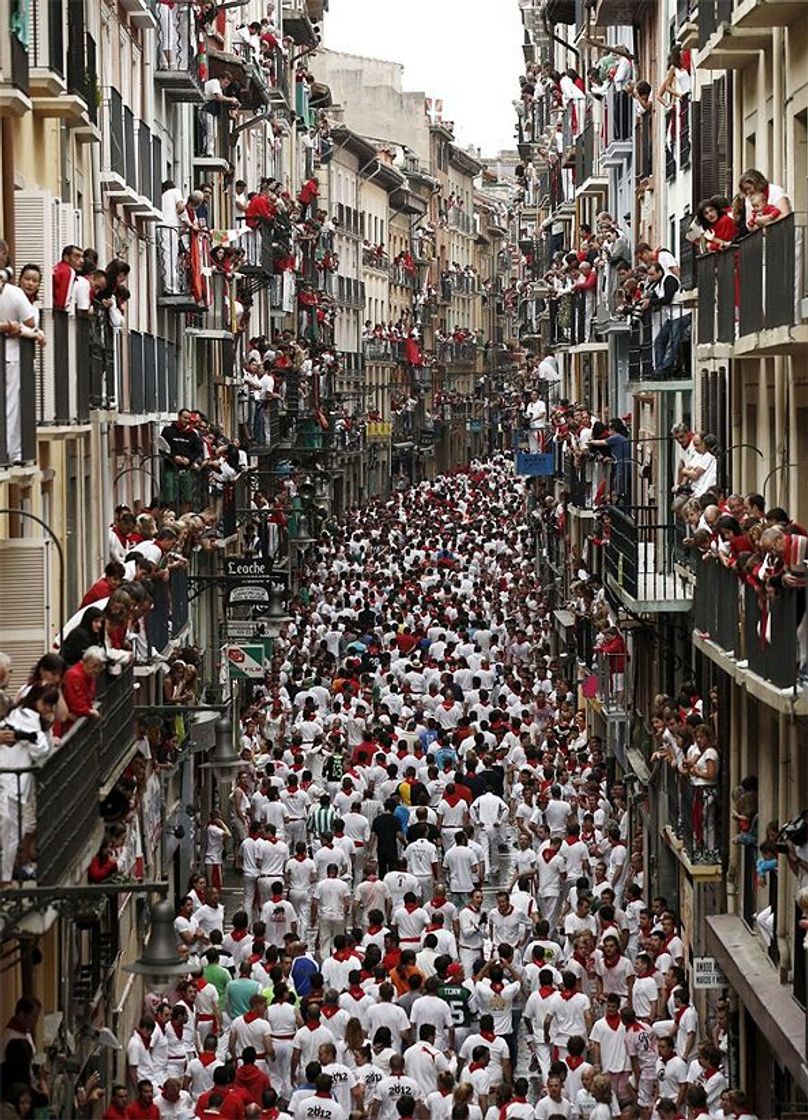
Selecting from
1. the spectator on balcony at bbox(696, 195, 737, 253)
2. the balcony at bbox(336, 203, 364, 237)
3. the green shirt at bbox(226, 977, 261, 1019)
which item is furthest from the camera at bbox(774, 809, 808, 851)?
the balcony at bbox(336, 203, 364, 237)

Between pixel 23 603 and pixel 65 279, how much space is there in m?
2.70

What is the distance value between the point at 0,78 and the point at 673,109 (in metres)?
15.5

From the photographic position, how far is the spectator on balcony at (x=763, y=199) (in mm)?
20109

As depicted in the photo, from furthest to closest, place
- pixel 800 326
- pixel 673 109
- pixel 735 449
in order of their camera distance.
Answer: pixel 673 109
pixel 735 449
pixel 800 326

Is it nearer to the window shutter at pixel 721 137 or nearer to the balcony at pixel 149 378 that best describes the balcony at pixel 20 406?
the window shutter at pixel 721 137

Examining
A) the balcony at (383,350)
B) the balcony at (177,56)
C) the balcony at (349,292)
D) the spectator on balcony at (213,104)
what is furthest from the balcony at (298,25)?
the balcony at (177,56)

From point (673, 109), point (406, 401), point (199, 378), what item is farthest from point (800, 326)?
point (406, 401)

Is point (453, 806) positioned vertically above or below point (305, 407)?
below

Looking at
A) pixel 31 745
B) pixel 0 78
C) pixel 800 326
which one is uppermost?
pixel 0 78

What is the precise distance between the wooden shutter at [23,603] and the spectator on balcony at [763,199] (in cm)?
554

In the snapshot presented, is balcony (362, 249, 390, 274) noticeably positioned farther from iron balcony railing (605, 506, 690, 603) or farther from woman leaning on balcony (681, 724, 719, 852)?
woman leaning on balcony (681, 724, 719, 852)

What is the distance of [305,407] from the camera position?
7194 cm

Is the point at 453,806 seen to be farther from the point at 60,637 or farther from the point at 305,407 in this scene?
the point at 305,407

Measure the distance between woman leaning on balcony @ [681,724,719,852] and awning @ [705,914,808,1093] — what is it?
89cm
